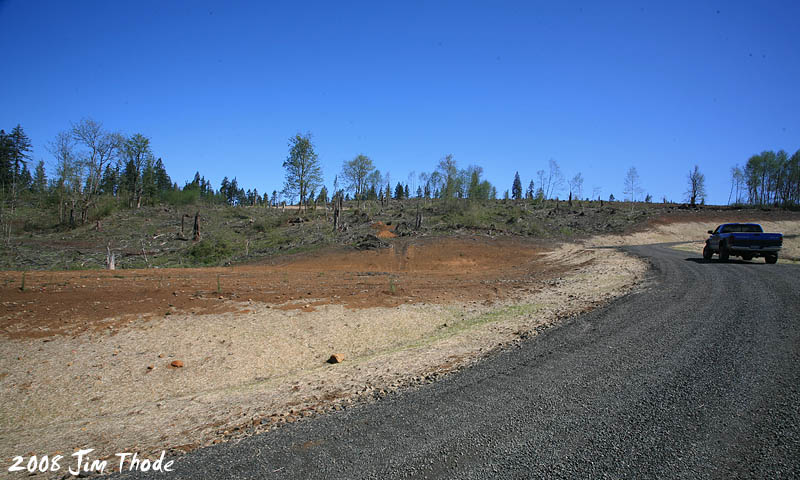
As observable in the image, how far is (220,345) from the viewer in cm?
796

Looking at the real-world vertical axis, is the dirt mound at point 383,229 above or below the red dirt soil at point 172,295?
above

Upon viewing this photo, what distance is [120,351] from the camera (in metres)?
7.54

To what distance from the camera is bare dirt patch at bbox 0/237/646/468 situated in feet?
15.9

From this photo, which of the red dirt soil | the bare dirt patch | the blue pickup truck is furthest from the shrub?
the blue pickup truck

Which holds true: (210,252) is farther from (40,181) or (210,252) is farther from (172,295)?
(40,181)

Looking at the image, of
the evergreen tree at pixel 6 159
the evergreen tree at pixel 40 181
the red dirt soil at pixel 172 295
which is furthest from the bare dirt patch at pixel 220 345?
the evergreen tree at pixel 6 159

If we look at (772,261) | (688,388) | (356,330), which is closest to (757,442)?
(688,388)

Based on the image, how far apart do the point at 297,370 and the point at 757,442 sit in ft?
20.0

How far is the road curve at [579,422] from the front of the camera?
315 centimetres

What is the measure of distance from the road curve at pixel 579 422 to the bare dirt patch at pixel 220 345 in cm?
75

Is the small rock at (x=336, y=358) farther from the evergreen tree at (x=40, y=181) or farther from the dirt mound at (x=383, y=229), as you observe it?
the evergreen tree at (x=40, y=181)

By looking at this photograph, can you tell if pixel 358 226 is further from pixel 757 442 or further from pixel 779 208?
pixel 779 208

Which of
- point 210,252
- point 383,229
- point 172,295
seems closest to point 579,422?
point 172,295

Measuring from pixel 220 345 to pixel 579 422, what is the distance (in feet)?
23.1
